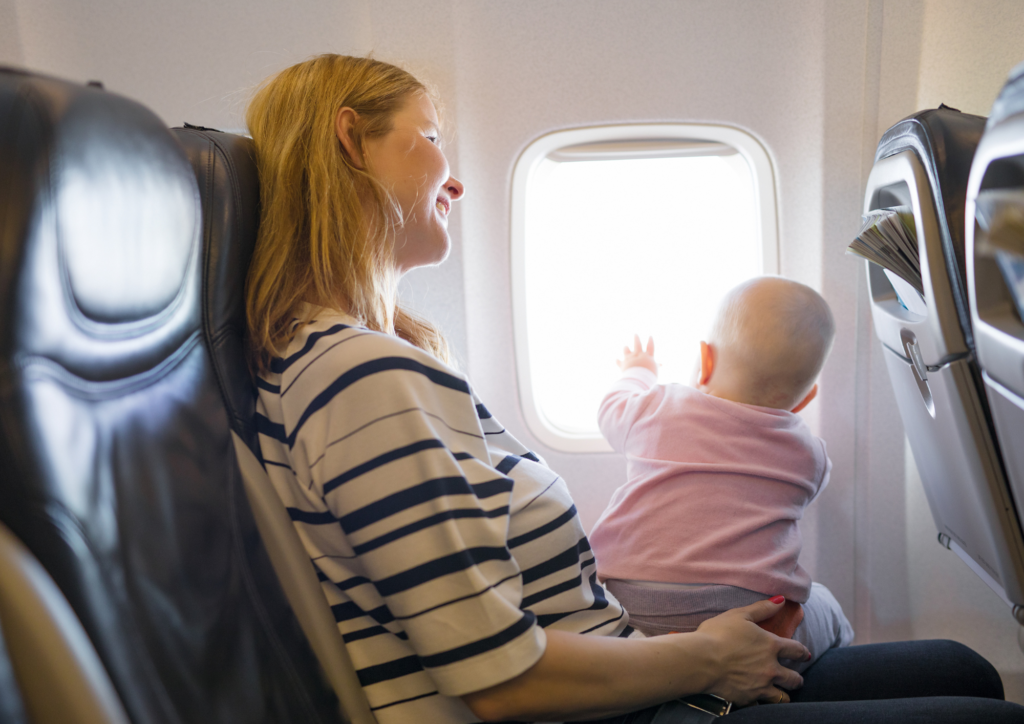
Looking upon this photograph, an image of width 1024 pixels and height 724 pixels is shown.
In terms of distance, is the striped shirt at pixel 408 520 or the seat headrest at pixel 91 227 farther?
the striped shirt at pixel 408 520

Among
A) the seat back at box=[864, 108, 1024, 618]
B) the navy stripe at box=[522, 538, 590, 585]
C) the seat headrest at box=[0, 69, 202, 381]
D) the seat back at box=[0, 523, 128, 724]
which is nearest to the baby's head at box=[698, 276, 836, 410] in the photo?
the seat back at box=[864, 108, 1024, 618]

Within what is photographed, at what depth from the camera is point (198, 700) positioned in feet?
2.24

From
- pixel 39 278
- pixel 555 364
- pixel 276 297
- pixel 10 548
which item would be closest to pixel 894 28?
pixel 555 364

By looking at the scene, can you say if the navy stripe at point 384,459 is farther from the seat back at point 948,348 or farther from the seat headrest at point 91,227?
the seat back at point 948,348

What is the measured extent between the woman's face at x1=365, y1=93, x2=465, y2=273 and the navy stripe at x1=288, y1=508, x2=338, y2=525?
0.46 m

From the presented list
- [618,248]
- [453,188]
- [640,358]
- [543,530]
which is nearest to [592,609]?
[543,530]

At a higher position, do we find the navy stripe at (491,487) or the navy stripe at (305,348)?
the navy stripe at (305,348)

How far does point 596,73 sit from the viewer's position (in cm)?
178

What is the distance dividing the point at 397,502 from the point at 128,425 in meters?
0.28

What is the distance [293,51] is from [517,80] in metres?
0.60

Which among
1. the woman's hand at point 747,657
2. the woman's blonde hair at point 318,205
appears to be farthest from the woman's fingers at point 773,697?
the woman's blonde hair at point 318,205

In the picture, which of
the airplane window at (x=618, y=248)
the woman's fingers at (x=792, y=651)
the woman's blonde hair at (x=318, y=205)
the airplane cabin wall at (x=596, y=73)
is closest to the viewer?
the woman's blonde hair at (x=318, y=205)

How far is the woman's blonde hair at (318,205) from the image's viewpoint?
3.05ft

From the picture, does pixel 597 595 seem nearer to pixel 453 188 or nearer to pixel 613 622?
pixel 613 622
